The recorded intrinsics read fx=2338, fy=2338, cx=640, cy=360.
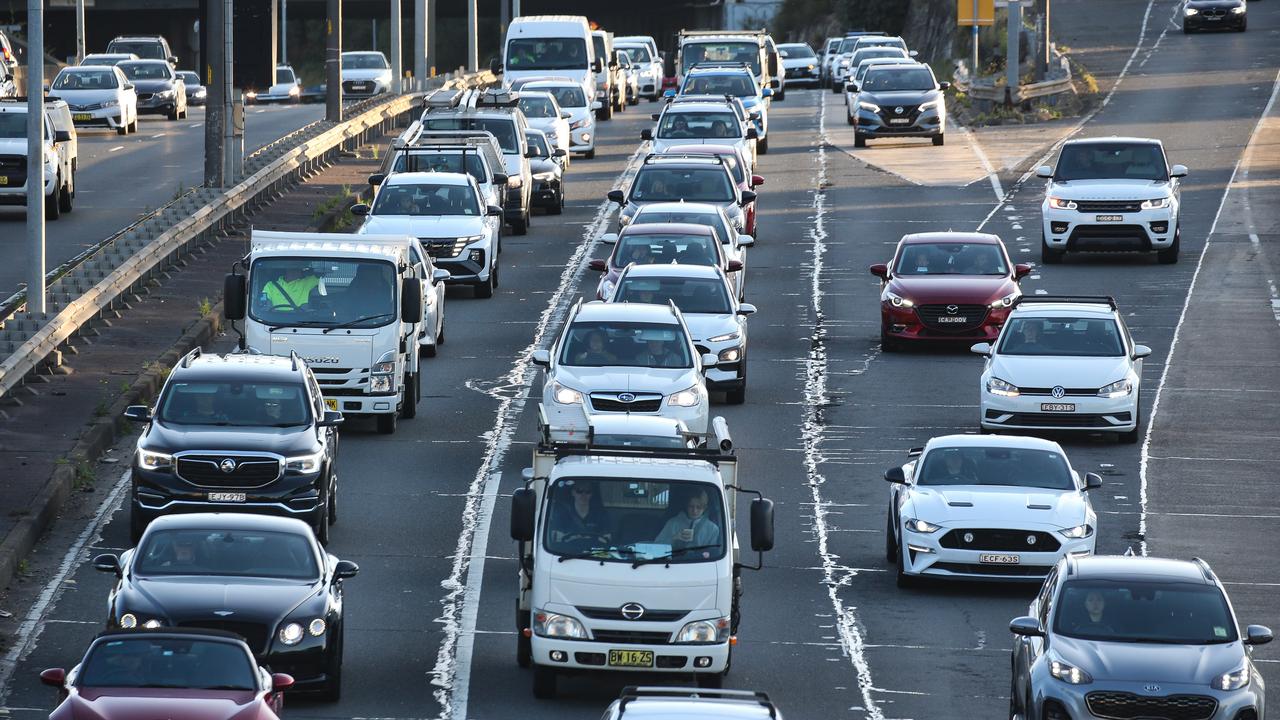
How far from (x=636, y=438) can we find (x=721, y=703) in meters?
8.55

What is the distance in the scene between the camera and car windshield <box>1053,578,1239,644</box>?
1580cm

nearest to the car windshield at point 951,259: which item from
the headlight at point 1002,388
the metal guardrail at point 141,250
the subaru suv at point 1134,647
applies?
the headlight at point 1002,388

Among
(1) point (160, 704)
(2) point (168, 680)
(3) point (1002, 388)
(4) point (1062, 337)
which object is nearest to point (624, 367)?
(3) point (1002, 388)

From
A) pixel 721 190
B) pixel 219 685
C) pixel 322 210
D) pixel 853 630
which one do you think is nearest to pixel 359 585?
pixel 853 630

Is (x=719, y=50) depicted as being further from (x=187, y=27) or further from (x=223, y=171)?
(x=187, y=27)

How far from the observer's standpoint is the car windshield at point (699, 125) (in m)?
48.9

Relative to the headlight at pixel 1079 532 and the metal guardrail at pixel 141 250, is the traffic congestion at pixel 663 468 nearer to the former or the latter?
the headlight at pixel 1079 532

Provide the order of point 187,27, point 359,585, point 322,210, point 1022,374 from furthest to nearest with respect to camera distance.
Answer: point 187,27, point 322,210, point 1022,374, point 359,585

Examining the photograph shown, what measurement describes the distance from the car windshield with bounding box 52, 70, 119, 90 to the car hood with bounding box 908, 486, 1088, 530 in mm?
43102

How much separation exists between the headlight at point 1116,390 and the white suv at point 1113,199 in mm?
12579

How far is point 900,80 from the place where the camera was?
57.0 meters

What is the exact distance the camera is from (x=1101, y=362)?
90.1ft

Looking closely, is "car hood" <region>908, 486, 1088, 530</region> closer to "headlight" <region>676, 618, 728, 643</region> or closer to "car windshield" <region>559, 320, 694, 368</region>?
"headlight" <region>676, 618, 728, 643</region>

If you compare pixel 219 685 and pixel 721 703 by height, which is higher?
pixel 721 703
